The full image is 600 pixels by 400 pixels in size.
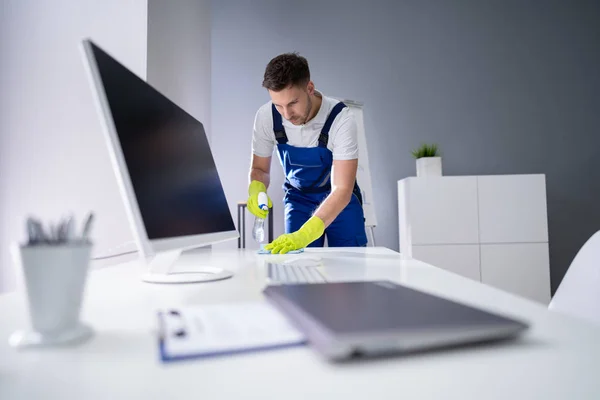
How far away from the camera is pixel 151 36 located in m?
1.50

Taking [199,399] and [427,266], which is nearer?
[199,399]

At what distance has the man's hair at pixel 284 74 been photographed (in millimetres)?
1618

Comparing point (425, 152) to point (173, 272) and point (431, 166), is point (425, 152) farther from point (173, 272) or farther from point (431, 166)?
point (173, 272)

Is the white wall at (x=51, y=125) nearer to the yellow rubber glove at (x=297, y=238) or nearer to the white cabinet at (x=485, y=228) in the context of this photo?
the yellow rubber glove at (x=297, y=238)

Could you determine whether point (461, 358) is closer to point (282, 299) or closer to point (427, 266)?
point (282, 299)

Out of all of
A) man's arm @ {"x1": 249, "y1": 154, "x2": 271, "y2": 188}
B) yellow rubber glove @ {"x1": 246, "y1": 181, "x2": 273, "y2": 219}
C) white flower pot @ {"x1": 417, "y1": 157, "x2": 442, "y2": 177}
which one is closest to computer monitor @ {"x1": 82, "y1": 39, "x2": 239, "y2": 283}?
yellow rubber glove @ {"x1": 246, "y1": 181, "x2": 273, "y2": 219}

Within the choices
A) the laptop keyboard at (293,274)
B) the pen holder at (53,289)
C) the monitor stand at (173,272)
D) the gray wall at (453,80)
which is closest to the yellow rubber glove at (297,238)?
the laptop keyboard at (293,274)

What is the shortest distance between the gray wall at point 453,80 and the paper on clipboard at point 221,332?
2883 millimetres

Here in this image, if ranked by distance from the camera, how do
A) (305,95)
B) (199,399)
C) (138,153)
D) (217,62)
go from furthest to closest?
(217,62), (305,95), (138,153), (199,399)

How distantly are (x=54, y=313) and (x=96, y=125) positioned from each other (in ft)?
3.85

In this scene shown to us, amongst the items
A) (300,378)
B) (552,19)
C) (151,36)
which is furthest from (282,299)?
(552,19)

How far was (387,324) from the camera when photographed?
1.27ft

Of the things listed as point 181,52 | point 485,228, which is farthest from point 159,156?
point 485,228

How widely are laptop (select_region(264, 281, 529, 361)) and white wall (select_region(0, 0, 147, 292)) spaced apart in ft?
3.81
